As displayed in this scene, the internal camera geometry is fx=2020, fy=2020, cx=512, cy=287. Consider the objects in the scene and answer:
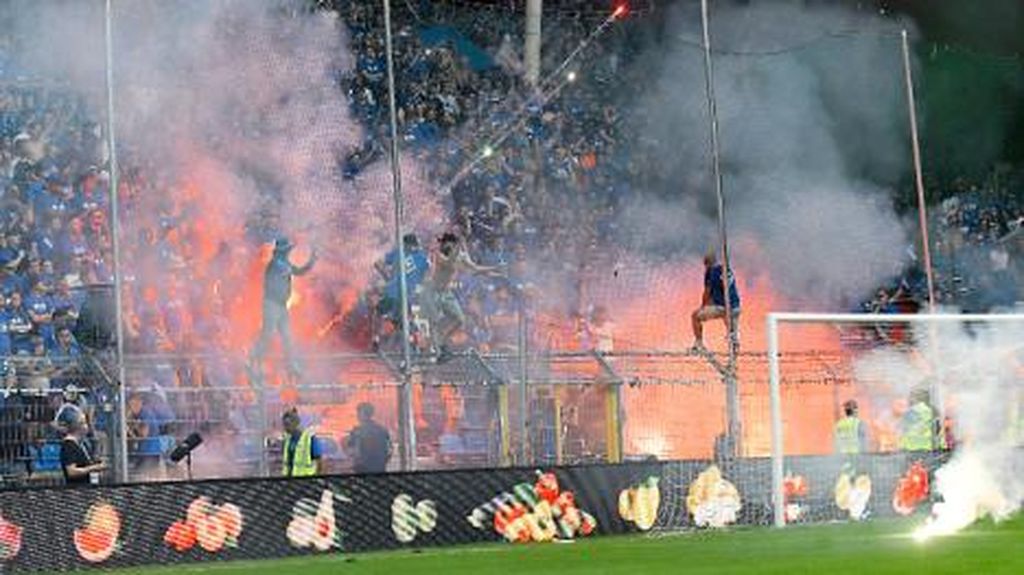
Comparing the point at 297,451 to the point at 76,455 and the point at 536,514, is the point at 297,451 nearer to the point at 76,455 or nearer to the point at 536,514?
the point at 536,514

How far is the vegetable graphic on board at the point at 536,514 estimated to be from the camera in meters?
19.5

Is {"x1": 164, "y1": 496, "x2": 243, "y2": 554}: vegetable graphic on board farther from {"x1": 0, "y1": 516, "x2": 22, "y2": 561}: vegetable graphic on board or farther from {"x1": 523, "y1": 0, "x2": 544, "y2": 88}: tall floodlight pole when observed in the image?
{"x1": 523, "y1": 0, "x2": 544, "y2": 88}: tall floodlight pole

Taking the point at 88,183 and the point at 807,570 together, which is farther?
the point at 88,183

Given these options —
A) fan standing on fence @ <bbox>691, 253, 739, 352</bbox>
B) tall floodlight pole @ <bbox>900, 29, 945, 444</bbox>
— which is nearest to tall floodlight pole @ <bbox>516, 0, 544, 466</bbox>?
fan standing on fence @ <bbox>691, 253, 739, 352</bbox>

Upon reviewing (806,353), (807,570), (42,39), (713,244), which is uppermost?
(42,39)

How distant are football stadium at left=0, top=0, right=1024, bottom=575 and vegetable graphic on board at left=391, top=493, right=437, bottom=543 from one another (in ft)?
0.10

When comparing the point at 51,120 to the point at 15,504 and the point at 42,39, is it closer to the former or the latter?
the point at 42,39

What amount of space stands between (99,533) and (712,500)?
7019mm

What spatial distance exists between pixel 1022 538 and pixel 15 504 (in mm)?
8334

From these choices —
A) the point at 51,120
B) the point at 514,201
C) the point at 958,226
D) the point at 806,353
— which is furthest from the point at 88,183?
the point at 958,226

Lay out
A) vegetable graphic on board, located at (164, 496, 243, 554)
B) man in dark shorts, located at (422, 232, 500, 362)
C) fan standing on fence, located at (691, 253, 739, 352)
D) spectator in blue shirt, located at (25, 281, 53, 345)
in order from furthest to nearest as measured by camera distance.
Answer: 1. fan standing on fence, located at (691, 253, 739, 352)
2. man in dark shorts, located at (422, 232, 500, 362)
3. spectator in blue shirt, located at (25, 281, 53, 345)
4. vegetable graphic on board, located at (164, 496, 243, 554)

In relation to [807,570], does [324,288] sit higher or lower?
higher

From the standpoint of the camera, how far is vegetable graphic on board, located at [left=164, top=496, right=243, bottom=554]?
17609mm

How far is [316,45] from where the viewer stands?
84.2ft
